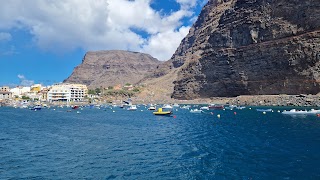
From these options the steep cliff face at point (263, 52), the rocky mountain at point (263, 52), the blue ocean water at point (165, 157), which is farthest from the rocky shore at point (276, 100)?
the blue ocean water at point (165, 157)

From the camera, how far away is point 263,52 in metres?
151

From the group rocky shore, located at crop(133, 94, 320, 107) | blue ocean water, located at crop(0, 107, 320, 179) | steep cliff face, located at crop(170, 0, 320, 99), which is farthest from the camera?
steep cliff face, located at crop(170, 0, 320, 99)

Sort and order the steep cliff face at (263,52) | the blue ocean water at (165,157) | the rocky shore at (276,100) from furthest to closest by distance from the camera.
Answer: the steep cliff face at (263,52), the rocky shore at (276,100), the blue ocean water at (165,157)

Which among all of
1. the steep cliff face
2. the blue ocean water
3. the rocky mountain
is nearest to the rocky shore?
the rocky mountain

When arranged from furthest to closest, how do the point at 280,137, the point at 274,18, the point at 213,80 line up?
the point at 213,80 → the point at 274,18 → the point at 280,137

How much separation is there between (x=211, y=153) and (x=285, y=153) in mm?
7947

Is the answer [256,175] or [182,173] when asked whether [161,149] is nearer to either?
[182,173]

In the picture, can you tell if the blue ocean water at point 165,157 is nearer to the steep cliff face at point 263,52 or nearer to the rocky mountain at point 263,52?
the steep cliff face at point 263,52

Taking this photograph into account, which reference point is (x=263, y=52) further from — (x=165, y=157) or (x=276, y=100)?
(x=165, y=157)

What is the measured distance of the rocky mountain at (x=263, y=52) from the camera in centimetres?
13488

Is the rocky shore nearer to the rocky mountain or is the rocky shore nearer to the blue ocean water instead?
the rocky mountain

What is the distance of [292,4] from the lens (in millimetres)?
146250

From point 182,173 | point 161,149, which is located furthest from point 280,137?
point 182,173

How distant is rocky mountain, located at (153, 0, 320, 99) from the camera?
5310 inches
